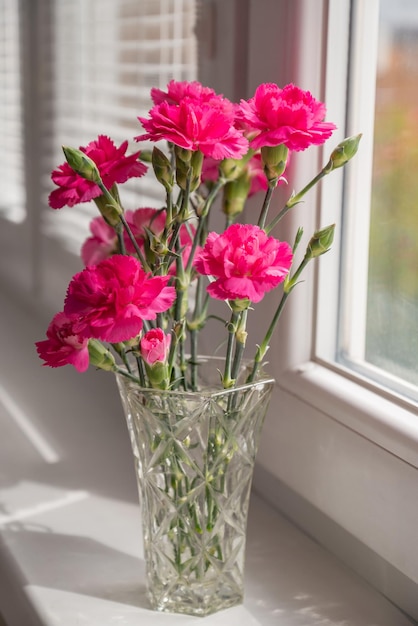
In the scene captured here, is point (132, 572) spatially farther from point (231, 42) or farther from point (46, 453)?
point (231, 42)

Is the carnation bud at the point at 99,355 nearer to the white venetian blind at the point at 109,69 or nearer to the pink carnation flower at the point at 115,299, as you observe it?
the pink carnation flower at the point at 115,299

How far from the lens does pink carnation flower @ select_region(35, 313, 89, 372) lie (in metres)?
0.60

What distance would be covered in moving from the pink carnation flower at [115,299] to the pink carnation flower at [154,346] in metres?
0.04

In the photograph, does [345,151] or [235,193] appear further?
[235,193]

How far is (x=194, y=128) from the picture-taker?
1.83 feet

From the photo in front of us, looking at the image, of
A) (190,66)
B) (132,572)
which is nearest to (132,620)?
(132,572)

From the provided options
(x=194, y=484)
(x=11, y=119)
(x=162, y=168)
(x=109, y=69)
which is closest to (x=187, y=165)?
(x=162, y=168)

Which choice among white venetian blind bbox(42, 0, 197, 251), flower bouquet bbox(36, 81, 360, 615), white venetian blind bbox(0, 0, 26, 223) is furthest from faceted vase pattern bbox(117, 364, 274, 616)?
white venetian blind bbox(0, 0, 26, 223)

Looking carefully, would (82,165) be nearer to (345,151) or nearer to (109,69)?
(345,151)

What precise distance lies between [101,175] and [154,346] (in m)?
0.13

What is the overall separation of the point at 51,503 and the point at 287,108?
1.74 ft

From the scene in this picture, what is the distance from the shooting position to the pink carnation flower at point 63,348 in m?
0.60

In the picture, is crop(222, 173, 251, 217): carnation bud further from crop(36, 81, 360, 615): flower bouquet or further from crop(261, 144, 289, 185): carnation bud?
crop(261, 144, 289, 185): carnation bud

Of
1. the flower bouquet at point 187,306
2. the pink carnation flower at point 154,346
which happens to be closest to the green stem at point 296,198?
the flower bouquet at point 187,306
